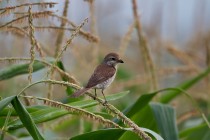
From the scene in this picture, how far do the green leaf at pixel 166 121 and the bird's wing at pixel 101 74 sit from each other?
0.31 metres

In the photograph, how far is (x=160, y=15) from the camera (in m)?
6.63

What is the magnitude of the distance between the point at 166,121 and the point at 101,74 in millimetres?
477

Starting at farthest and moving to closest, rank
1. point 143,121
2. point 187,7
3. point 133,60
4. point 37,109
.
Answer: point 187,7
point 133,60
point 143,121
point 37,109

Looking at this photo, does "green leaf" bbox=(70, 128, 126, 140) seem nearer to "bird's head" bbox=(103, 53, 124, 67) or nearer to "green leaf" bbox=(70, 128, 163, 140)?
"green leaf" bbox=(70, 128, 163, 140)

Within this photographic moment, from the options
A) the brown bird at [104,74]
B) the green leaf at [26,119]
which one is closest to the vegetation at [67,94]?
the green leaf at [26,119]

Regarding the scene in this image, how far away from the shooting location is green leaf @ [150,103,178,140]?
274 cm

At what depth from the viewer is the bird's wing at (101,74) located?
2.98m

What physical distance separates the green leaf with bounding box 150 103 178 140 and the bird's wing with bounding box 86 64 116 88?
31 cm

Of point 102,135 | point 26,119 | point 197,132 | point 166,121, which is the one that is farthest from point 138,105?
point 26,119

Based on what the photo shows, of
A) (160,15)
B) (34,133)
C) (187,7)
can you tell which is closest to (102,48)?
(160,15)

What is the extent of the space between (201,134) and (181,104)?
11.9ft

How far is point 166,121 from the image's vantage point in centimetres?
279

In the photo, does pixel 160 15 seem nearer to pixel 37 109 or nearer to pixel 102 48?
pixel 102 48

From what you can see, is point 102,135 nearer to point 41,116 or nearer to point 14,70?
point 41,116
